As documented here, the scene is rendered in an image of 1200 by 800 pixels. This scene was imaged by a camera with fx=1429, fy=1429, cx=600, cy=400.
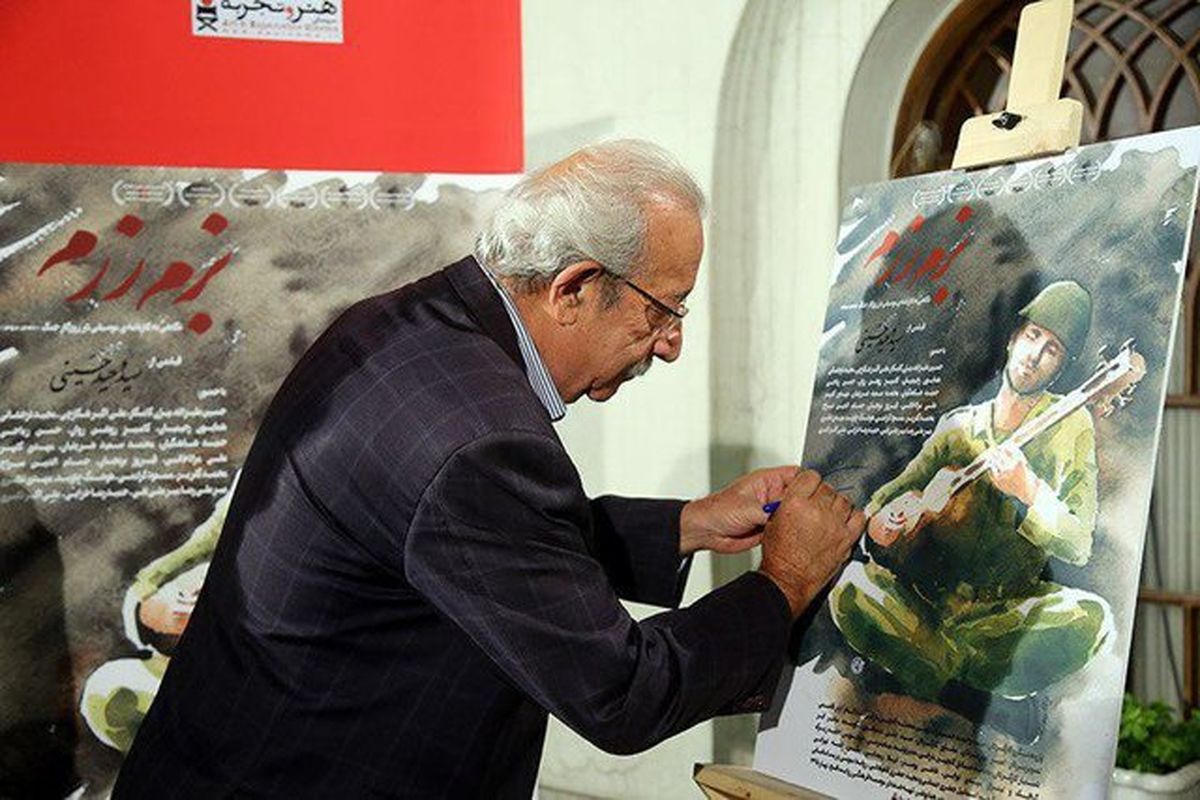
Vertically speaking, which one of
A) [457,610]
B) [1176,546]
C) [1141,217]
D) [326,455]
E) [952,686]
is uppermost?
[1141,217]

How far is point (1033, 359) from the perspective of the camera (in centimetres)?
187

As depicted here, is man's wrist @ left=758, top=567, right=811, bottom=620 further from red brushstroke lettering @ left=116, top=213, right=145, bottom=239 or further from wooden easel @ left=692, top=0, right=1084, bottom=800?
red brushstroke lettering @ left=116, top=213, right=145, bottom=239

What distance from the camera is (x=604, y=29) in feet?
12.4

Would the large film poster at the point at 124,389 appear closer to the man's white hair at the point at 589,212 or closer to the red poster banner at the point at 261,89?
the red poster banner at the point at 261,89

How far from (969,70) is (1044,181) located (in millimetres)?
1749

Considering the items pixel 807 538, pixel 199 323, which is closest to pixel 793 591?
pixel 807 538

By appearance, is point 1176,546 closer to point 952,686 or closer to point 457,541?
point 952,686

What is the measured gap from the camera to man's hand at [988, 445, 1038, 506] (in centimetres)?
182

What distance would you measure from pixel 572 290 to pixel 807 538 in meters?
0.48

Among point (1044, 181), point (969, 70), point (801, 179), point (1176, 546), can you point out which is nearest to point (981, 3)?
point (969, 70)

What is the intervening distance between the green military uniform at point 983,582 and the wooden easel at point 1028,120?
251mm

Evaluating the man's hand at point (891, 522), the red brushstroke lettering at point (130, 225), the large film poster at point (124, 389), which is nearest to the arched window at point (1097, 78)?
the large film poster at point (124, 389)

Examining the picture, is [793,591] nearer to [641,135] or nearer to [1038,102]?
[1038,102]

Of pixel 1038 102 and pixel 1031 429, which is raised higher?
pixel 1038 102
